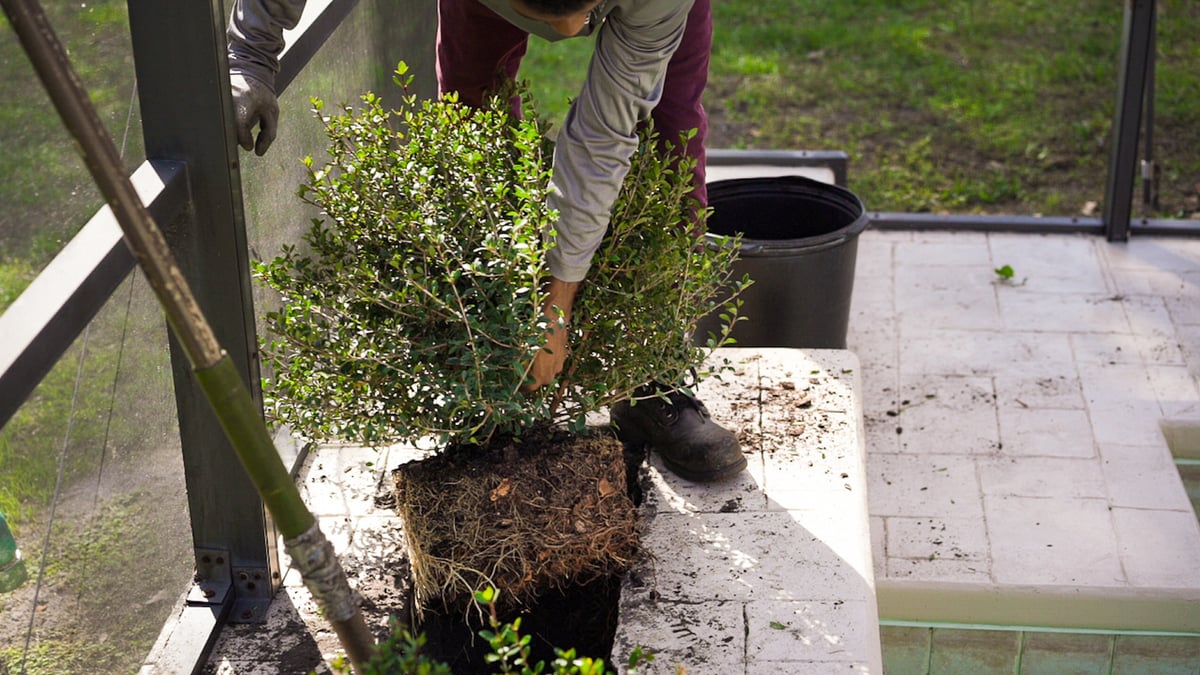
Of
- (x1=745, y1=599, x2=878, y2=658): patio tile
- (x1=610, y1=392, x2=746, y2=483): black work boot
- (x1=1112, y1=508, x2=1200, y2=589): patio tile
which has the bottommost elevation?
(x1=1112, y1=508, x2=1200, y2=589): patio tile

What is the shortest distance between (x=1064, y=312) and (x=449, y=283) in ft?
8.90

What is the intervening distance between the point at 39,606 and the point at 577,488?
3.20 ft

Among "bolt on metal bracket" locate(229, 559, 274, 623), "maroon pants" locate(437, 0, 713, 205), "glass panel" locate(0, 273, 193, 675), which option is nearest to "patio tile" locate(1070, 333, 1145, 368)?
"maroon pants" locate(437, 0, 713, 205)

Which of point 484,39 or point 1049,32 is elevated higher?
point 484,39

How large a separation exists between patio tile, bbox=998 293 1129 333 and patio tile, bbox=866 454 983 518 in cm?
87

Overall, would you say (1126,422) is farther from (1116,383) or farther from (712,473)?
(712,473)

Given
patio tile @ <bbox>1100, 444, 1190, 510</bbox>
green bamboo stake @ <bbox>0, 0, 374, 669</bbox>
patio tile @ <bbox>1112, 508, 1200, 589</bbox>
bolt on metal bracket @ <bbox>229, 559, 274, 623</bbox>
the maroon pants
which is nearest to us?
green bamboo stake @ <bbox>0, 0, 374, 669</bbox>

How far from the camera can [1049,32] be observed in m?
7.11

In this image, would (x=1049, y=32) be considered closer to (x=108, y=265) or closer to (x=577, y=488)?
(x=577, y=488)

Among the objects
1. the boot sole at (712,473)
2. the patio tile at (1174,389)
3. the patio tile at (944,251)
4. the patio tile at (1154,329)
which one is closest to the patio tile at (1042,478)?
the patio tile at (1174,389)

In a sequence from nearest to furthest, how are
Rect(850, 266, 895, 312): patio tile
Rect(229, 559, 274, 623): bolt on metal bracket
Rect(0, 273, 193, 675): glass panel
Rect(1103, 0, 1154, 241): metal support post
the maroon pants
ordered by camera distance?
Rect(0, 273, 193, 675): glass panel, Rect(229, 559, 274, 623): bolt on metal bracket, the maroon pants, Rect(850, 266, 895, 312): patio tile, Rect(1103, 0, 1154, 241): metal support post

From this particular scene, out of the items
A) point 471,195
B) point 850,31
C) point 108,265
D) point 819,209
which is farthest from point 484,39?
point 850,31

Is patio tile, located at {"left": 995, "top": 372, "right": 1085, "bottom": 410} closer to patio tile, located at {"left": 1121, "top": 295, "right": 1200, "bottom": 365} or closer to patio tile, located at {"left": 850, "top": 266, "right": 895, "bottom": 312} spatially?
patio tile, located at {"left": 1121, "top": 295, "right": 1200, "bottom": 365}

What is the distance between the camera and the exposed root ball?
2.43 m
